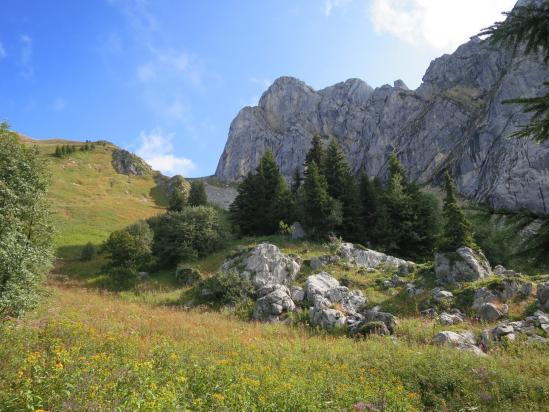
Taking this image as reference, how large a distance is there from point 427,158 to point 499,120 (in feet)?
80.9

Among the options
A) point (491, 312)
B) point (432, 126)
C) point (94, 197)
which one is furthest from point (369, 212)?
point (432, 126)

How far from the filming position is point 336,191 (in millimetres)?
40062

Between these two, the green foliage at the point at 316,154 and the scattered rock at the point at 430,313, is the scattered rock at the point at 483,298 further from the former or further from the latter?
the green foliage at the point at 316,154

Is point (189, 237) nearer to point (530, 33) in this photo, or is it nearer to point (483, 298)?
point (483, 298)

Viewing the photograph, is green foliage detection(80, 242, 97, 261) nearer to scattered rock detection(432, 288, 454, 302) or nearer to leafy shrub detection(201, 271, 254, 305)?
leafy shrub detection(201, 271, 254, 305)

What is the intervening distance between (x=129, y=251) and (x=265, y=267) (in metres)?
14.5

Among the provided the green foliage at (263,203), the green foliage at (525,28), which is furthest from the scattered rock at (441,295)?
the green foliage at (263,203)

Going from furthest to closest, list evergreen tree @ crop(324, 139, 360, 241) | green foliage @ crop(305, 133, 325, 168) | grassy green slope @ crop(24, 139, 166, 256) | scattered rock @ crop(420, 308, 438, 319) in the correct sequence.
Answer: grassy green slope @ crop(24, 139, 166, 256) < green foliage @ crop(305, 133, 325, 168) < evergreen tree @ crop(324, 139, 360, 241) < scattered rock @ crop(420, 308, 438, 319)

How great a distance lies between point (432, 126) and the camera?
113125 mm

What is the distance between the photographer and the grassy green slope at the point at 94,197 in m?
52.7

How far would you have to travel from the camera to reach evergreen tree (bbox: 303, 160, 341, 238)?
114ft

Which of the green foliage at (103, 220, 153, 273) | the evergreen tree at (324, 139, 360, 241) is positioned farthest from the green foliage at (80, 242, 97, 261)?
the evergreen tree at (324, 139, 360, 241)

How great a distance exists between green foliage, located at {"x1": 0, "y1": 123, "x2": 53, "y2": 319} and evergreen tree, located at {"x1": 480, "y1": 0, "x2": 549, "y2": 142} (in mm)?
15658

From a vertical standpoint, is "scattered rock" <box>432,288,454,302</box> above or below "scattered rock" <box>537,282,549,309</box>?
below
